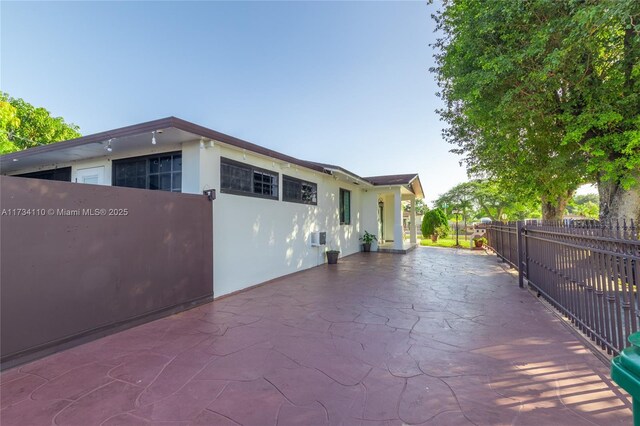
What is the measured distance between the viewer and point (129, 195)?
13.5ft

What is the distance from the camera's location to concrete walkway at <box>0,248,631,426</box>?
217cm

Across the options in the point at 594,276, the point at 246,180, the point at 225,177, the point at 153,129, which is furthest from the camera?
the point at 246,180

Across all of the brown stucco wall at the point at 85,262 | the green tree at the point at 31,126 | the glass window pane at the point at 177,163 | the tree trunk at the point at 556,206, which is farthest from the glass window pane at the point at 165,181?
the green tree at the point at 31,126

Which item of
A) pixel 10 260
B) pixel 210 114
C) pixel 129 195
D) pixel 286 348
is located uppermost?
pixel 210 114

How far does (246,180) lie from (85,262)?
11.4 feet

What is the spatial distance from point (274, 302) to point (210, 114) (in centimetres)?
1203

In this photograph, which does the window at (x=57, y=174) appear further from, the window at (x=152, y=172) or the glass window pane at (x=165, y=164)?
the glass window pane at (x=165, y=164)

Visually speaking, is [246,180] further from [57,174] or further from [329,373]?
[57,174]

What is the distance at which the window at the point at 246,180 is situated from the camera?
19.3 feet

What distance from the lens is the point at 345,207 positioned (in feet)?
40.5

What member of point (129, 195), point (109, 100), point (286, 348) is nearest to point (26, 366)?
point (129, 195)

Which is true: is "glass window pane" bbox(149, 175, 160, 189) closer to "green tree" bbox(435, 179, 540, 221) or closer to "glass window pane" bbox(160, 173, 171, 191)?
"glass window pane" bbox(160, 173, 171, 191)

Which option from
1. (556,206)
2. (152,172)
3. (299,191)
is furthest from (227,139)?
(556,206)

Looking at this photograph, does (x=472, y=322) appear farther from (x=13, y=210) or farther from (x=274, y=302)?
(x=13, y=210)
